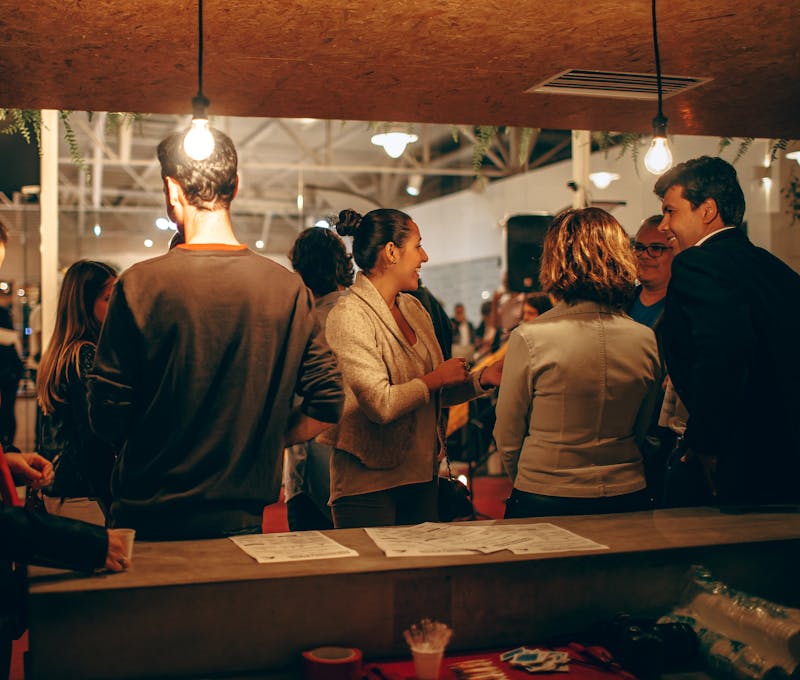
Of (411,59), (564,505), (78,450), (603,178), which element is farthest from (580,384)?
(603,178)

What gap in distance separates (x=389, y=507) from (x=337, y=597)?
2.76ft

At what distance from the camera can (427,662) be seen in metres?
1.65

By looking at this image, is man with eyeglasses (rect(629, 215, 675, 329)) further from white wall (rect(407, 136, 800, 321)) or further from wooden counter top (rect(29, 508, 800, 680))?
wooden counter top (rect(29, 508, 800, 680))

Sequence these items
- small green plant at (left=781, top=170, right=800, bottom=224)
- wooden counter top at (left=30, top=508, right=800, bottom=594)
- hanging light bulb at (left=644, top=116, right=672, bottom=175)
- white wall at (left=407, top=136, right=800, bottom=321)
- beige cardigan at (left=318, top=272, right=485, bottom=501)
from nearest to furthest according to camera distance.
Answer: wooden counter top at (left=30, top=508, right=800, bottom=594) < beige cardigan at (left=318, top=272, right=485, bottom=501) < hanging light bulb at (left=644, top=116, right=672, bottom=175) < small green plant at (left=781, top=170, right=800, bottom=224) < white wall at (left=407, top=136, right=800, bottom=321)

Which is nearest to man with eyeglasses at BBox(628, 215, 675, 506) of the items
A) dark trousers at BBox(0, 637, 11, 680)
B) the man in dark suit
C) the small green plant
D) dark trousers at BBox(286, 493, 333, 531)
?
the man in dark suit

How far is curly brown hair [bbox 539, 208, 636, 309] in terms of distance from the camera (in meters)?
2.46

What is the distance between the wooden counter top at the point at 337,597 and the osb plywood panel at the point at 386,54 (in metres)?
1.42

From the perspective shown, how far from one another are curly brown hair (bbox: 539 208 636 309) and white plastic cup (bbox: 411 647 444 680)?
3.86 feet

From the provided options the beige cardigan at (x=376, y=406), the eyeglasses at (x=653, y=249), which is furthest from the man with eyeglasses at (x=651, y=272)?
the beige cardigan at (x=376, y=406)

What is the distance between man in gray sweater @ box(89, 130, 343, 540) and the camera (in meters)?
1.88

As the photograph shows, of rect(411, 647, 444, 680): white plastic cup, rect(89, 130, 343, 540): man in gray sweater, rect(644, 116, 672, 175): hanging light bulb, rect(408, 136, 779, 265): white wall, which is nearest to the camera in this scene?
rect(411, 647, 444, 680): white plastic cup

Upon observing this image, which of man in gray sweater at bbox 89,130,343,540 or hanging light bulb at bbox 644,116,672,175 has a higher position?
hanging light bulb at bbox 644,116,672,175

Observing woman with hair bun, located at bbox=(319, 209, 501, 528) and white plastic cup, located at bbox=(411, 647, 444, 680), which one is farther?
woman with hair bun, located at bbox=(319, 209, 501, 528)

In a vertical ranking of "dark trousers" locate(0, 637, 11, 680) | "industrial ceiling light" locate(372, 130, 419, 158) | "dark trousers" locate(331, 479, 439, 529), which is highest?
"industrial ceiling light" locate(372, 130, 419, 158)
